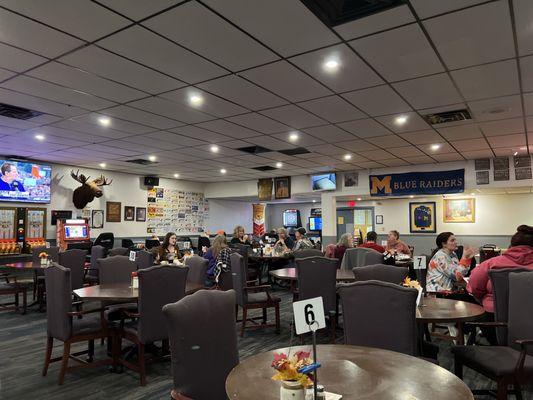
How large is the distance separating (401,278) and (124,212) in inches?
376

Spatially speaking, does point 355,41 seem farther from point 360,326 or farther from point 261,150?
point 261,150

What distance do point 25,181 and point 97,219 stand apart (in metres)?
2.14

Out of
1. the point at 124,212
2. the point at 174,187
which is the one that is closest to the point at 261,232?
the point at 174,187

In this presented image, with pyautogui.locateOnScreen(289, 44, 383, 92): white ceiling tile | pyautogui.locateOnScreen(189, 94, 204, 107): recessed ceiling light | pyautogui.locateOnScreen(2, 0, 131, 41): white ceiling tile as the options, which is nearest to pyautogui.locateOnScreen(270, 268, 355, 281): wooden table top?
pyautogui.locateOnScreen(289, 44, 383, 92): white ceiling tile

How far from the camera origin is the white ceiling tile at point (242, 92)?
4367mm

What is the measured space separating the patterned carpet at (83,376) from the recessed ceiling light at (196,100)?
10.3 ft

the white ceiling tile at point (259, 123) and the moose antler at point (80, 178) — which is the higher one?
the white ceiling tile at point (259, 123)

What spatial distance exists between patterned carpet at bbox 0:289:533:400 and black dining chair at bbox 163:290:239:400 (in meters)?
1.60

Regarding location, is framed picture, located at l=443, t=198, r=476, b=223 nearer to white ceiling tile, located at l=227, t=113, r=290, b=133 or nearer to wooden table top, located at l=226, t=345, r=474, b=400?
white ceiling tile, located at l=227, t=113, r=290, b=133

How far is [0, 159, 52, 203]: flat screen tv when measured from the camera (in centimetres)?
883

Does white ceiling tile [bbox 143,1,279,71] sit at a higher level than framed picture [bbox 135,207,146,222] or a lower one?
higher

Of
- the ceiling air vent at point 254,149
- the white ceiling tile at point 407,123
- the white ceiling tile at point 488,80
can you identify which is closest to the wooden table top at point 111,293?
the white ceiling tile at point 407,123

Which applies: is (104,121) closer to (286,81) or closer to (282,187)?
(286,81)

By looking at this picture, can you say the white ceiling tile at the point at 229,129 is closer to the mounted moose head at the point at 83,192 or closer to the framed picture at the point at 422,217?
the mounted moose head at the point at 83,192
